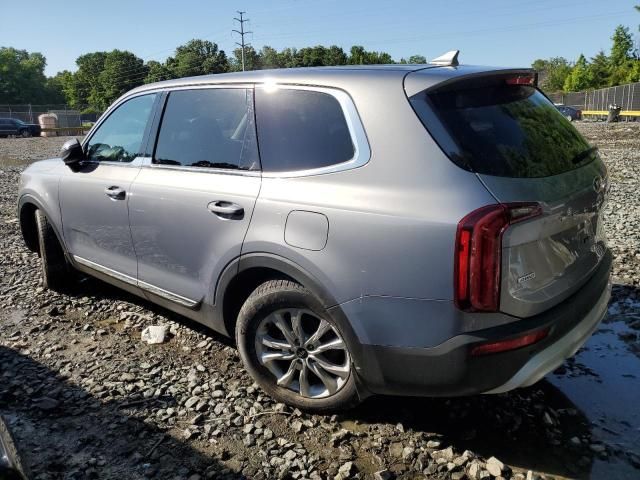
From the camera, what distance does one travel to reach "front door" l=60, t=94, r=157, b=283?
3.84m

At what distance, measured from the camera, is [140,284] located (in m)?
3.83

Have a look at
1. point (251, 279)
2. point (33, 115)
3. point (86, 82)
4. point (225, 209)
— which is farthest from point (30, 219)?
point (86, 82)

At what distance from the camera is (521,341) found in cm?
232

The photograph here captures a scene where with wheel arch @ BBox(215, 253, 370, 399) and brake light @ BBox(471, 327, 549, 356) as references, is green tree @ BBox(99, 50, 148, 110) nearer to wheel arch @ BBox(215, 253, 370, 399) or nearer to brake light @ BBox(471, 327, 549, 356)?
wheel arch @ BBox(215, 253, 370, 399)

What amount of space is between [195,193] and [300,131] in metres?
0.81

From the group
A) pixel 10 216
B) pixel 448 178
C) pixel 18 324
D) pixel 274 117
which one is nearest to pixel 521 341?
pixel 448 178

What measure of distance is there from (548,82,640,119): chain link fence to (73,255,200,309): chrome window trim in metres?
31.6

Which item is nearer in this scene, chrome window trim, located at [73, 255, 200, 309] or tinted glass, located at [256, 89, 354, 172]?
tinted glass, located at [256, 89, 354, 172]

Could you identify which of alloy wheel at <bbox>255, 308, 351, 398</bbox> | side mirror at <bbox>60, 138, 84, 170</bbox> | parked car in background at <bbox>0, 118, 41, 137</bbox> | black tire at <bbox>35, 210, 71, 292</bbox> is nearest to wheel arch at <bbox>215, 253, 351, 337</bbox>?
alloy wheel at <bbox>255, 308, 351, 398</bbox>

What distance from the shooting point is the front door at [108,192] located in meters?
3.84

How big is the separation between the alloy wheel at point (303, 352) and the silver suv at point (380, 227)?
10mm

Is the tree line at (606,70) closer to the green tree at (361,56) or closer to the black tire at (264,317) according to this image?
the green tree at (361,56)

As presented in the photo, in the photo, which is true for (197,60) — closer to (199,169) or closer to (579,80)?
(579,80)

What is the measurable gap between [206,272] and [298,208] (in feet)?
2.85
